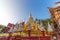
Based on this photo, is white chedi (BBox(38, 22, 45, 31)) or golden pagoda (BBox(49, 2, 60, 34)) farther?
white chedi (BBox(38, 22, 45, 31))

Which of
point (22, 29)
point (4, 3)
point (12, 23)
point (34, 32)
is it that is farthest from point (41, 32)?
point (4, 3)

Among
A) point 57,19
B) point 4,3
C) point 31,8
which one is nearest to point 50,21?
point 57,19

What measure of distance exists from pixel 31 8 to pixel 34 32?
1.75 ft

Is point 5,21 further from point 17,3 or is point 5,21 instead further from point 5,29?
point 17,3

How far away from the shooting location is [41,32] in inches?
174

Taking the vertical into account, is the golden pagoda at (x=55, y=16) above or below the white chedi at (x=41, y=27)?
above

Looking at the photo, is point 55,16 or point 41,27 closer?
point 55,16

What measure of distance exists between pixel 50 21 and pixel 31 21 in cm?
44

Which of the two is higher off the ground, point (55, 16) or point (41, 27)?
point (55, 16)

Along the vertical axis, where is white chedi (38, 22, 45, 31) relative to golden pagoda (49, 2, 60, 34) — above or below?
below

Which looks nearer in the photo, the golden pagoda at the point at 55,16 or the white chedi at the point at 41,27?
the golden pagoda at the point at 55,16

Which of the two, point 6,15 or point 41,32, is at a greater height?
point 6,15

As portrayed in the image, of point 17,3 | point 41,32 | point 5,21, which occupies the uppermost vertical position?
point 17,3

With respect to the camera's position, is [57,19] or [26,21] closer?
[57,19]
